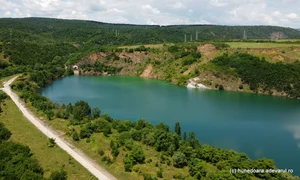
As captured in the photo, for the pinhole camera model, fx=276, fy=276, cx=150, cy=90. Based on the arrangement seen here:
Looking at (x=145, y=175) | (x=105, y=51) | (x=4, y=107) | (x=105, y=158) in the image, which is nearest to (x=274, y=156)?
(x=145, y=175)

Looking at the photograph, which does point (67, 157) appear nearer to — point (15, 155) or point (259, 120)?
point (15, 155)

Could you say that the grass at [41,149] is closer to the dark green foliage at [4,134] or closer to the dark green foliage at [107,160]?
the dark green foliage at [4,134]

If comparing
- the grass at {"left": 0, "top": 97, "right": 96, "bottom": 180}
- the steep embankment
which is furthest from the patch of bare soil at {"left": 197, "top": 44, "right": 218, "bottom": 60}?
the grass at {"left": 0, "top": 97, "right": 96, "bottom": 180}

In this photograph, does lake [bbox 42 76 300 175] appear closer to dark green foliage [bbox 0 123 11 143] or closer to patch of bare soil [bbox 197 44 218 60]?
patch of bare soil [bbox 197 44 218 60]

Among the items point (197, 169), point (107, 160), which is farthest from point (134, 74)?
point (197, 169)

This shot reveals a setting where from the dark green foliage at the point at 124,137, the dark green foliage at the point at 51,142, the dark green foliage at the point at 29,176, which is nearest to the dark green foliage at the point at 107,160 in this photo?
the dark green foliage at the point at 124,137

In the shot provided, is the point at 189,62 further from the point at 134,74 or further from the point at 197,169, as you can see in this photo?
the point at 197,169
